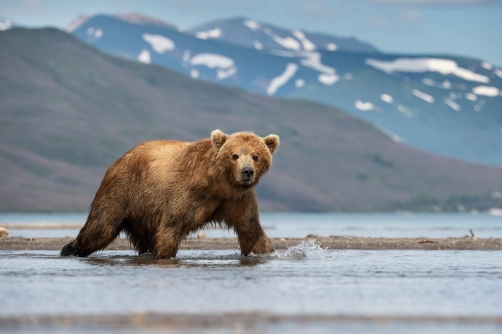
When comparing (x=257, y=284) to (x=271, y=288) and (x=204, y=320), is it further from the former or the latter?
(x=204, y=320)

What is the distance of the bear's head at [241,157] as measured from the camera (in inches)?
554

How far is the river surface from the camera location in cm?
977

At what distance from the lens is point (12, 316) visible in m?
9.61

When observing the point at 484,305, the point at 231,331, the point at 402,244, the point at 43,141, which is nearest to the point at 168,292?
the point at 231,331

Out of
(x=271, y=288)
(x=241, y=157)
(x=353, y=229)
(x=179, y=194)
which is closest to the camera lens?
(x=271, y=288)

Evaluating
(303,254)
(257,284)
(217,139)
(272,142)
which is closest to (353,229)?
(303,254)

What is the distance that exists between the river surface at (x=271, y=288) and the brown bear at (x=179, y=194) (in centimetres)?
42

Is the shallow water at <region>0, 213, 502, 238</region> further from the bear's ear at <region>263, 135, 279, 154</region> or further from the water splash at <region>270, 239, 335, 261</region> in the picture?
the bear's ear at <region>263, 135, 279, 154</region>

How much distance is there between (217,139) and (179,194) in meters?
1.18

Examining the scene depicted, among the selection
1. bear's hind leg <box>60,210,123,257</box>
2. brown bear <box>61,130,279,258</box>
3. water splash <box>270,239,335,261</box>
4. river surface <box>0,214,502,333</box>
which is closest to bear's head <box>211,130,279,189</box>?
brown bear <box>61,130,279,258</box>

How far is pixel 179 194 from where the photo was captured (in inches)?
597

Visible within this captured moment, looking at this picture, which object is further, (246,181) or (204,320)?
(246,181)

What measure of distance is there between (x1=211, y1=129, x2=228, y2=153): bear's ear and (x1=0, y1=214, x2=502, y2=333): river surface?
6.27 ft

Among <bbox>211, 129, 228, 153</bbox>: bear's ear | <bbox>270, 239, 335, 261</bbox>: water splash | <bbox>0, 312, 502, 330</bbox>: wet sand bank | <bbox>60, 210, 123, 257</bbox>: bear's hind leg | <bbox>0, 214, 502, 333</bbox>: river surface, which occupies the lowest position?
<bbox>0, 312, 502, 330</bbox>: wet sand bank
